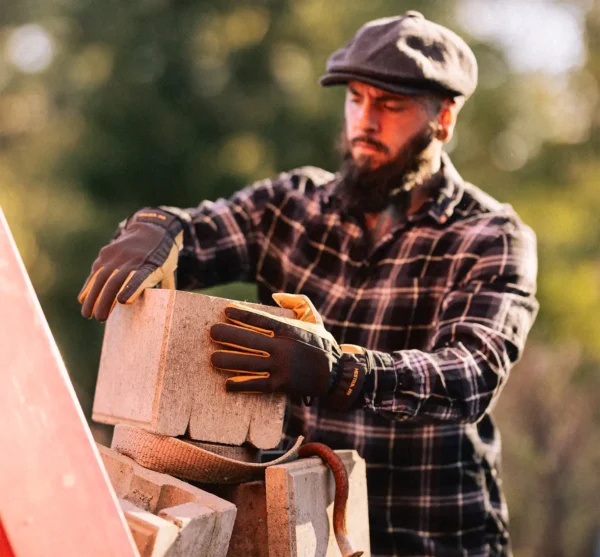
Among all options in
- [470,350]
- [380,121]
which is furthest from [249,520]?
[380,121]

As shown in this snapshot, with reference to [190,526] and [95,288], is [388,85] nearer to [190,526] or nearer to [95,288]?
[95,288]

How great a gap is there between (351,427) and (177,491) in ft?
2.72

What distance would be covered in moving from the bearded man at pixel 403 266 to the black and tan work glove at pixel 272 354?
0.24 m

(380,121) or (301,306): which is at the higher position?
(380,121)

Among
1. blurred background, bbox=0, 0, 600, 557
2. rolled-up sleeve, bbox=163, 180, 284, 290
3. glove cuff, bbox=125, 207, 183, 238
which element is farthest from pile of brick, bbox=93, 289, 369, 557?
blurred background, bbox=0, 0, 600, 557

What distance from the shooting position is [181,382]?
68.2 inches

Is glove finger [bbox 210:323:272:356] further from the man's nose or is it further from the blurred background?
the blurred background

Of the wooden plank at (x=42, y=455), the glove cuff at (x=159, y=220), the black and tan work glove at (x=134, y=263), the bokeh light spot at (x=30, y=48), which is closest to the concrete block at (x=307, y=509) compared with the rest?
the wooden plank at (x=42, y=455)

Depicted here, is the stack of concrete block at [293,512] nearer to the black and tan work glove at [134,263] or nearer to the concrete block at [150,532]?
the concrete block at [150,532]

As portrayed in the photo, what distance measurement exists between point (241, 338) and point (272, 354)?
7cm

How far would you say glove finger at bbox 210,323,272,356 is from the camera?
1727 mm

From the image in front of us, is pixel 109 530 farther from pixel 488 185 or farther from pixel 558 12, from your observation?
pixel 558 12

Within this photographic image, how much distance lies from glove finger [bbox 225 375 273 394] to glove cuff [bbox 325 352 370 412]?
0.15m

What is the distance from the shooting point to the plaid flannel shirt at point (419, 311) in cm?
219
